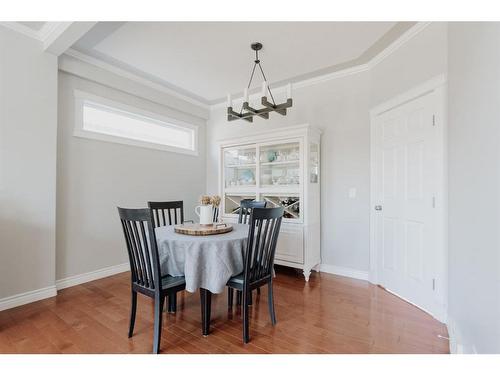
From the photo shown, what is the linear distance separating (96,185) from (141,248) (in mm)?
1818

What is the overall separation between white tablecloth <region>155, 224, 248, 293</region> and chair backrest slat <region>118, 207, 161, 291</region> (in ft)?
0.47

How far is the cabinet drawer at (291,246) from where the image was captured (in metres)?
3.16

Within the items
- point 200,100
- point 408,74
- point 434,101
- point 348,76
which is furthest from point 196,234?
point 200,100

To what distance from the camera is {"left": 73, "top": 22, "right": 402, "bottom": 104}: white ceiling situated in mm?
2416

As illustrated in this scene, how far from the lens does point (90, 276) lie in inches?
121

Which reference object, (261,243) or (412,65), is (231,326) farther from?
(412,65)

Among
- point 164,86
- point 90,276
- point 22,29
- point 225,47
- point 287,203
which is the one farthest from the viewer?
point 164,86

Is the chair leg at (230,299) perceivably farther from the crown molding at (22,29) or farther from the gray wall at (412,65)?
the crown molding at (22,29)

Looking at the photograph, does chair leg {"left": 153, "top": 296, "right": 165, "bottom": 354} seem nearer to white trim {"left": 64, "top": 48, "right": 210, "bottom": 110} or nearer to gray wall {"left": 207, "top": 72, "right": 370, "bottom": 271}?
gray wall {"left": 207, "top": 72, "right": 370, "bottom": 271}

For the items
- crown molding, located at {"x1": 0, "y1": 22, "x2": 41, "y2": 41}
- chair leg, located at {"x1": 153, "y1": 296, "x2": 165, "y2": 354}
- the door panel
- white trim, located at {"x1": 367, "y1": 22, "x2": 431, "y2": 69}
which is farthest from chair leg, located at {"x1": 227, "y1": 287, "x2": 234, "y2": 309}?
crown molding, located at {"x1": 0, "y1": 22, "x2": 41, "y2": 41}

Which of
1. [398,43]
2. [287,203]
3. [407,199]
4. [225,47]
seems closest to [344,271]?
[287,203]

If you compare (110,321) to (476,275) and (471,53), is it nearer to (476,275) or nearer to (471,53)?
(476,275)

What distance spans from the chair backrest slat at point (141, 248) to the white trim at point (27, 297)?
4.46 feet

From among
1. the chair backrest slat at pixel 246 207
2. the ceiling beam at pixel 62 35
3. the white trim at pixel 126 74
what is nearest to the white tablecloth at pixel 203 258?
the chair backrest slat at pixel 246 207
